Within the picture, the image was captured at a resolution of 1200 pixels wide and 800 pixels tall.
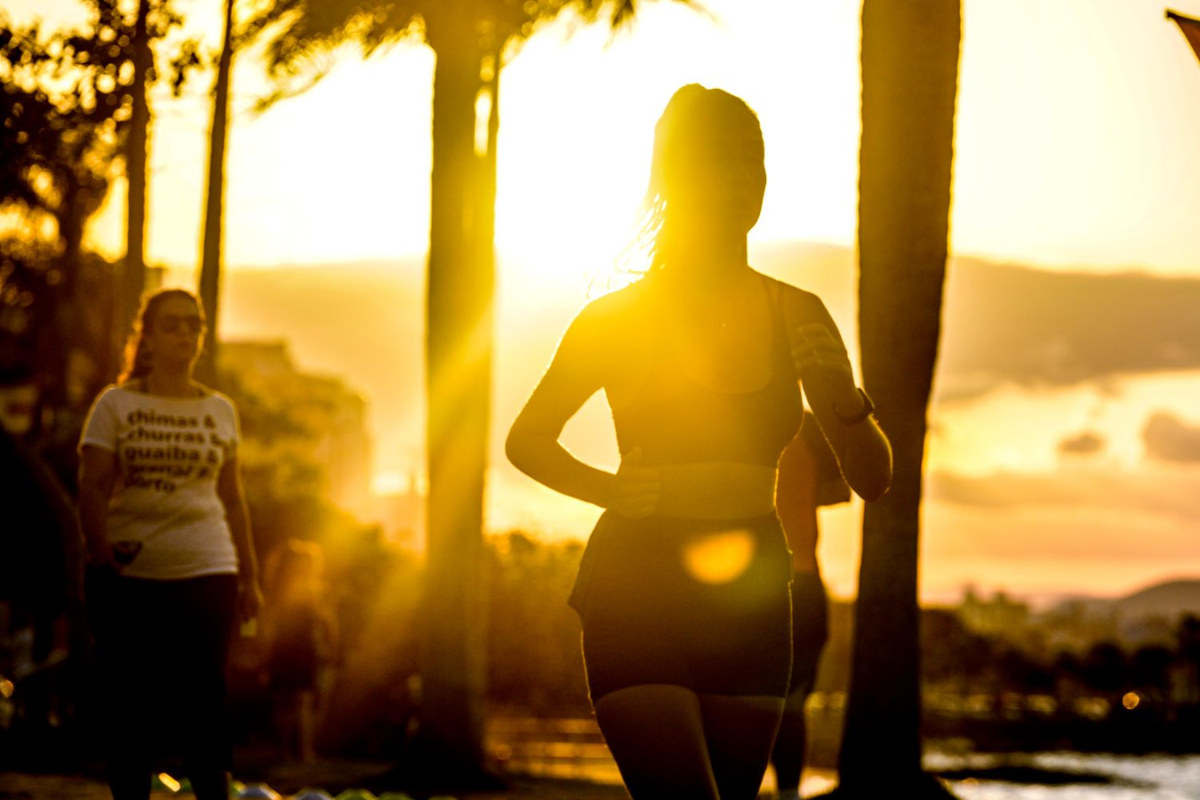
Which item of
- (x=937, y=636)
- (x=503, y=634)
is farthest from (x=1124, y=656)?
(x=503, y=634)

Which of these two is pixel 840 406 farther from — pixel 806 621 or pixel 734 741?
pixel 806 621

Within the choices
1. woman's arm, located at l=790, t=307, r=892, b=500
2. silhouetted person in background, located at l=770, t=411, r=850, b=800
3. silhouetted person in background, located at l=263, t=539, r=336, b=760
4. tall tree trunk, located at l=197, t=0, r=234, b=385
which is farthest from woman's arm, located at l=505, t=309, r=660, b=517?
tall tree trunk, located at l=197, t=0, r=234, b=385

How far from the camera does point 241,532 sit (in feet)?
21.7

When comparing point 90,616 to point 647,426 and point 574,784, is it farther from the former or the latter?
point 574,784

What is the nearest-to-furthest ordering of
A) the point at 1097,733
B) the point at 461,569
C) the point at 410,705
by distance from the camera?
the point at 461,569, the point at 410,705, the point at 1097,733

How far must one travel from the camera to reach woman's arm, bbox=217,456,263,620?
255 inches

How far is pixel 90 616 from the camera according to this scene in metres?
6.04

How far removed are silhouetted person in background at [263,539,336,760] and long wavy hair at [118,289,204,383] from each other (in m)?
8.70

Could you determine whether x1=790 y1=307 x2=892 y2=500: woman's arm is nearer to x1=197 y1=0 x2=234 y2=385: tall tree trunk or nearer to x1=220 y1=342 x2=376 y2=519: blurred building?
x1=197 y1=0 x2=234 y2=385: tall tree trunk

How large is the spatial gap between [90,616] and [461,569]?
752 centimetres

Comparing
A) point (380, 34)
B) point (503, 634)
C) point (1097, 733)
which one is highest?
point (380, 34)

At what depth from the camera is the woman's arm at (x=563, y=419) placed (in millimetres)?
3182

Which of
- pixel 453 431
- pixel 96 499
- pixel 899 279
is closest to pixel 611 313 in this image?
pixel 96 499

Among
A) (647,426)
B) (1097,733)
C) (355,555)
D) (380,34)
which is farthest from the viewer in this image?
(1097,733)
